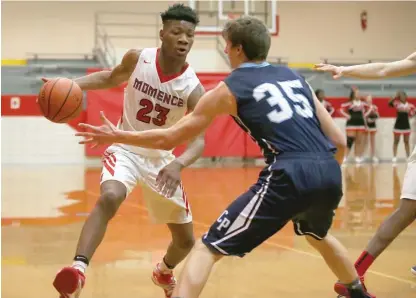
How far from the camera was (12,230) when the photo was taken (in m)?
9.17

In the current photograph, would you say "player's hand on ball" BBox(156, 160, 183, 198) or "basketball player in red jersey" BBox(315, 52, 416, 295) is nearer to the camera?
"player's hand on ball" BBox(156, 160, 183, 198)

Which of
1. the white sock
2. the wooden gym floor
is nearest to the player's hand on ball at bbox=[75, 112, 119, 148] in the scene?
the white sock

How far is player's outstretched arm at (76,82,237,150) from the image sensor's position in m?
4.16

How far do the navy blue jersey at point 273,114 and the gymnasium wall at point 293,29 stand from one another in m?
21.7

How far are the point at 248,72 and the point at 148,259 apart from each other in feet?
11.3

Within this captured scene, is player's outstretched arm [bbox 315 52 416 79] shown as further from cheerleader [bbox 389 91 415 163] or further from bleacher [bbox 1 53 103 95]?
bleacher [bbox 1 53 103 95]

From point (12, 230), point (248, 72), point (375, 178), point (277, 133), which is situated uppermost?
point (248, 72)

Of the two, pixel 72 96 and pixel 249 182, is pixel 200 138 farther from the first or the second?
pixel 249 182

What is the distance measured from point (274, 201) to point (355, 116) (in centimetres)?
1819

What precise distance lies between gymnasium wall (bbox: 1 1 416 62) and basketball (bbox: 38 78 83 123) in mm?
20606

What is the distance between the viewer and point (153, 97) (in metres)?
5.83

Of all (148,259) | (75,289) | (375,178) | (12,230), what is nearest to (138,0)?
(375,178)

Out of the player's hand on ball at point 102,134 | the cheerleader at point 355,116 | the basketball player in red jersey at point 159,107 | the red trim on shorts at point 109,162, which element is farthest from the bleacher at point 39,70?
the player's hand on ball at point 102,134

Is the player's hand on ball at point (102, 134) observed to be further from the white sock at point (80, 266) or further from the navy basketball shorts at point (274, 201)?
the white sock at point (80, 266)
